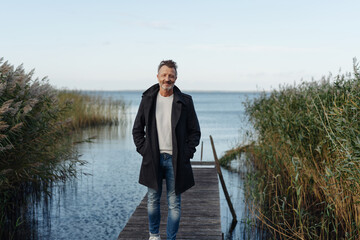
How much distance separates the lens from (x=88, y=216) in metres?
7.68

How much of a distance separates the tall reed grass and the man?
1.70 metres

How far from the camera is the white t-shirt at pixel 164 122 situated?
3773 millimetres

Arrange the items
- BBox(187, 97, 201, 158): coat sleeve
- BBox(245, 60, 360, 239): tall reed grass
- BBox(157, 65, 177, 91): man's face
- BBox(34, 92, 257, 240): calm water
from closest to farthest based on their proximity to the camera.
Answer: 1. BBox(157, 65, 177, 91): man's face
2. BBox(187, 97, 201, 158): coat sleeve
3. BBox(245, 60, 360, 239): tall reed grass
4. BBox(34, 92, 257, 240): calm water

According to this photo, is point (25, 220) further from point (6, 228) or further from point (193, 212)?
point (193, 212)

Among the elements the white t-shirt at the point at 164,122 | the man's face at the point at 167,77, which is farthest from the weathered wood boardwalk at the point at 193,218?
the man's face at the point at 167,77

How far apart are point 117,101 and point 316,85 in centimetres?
1644

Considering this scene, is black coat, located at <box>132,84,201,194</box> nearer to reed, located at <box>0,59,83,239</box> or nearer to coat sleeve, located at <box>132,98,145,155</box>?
coat sleeve, located at <box>132,98,145,155</box>

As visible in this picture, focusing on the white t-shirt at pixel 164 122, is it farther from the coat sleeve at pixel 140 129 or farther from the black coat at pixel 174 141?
the coat sleeve at pixel 140 129

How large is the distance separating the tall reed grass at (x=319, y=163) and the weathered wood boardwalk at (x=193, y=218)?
0.81 metres

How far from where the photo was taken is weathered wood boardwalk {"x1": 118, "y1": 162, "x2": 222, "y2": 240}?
4764mm

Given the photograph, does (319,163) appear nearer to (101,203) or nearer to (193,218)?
(193,218)

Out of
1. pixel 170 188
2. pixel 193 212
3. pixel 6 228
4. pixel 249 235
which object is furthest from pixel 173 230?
pixel 6 228

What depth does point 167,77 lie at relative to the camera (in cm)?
368

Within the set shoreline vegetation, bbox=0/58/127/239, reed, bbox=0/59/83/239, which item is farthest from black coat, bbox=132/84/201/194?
reed, bbox=0/59/83/239
